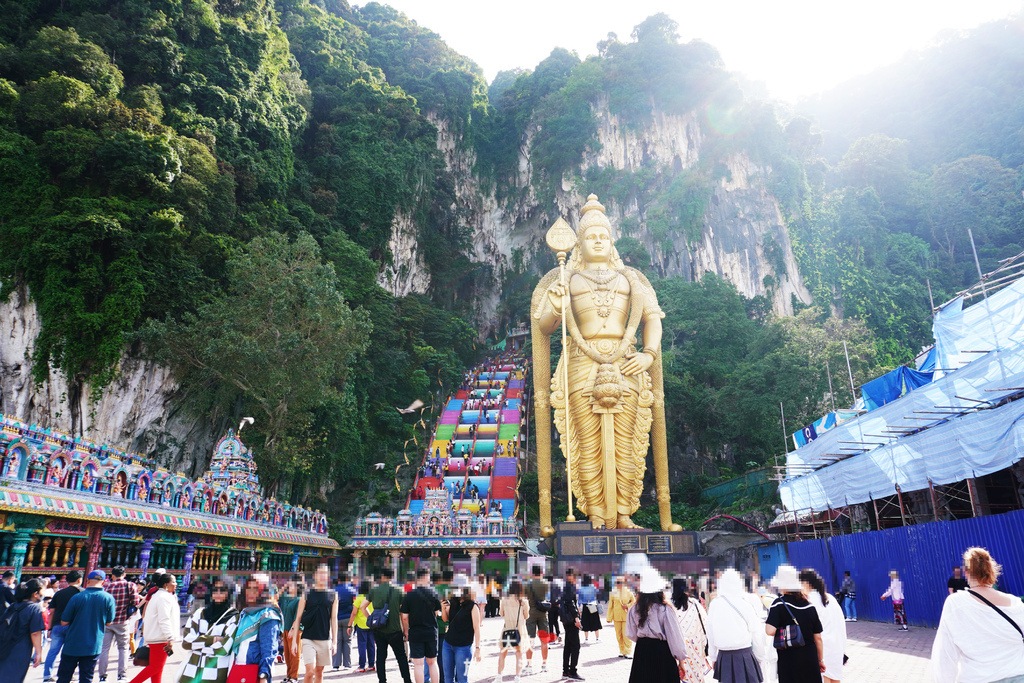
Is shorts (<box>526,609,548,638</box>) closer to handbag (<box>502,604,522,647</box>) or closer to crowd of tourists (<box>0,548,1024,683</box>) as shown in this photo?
crowd of tourists (<box>0,548,1024,683</box>)

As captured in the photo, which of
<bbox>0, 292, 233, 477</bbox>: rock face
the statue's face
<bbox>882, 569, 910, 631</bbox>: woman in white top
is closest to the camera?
<bbox>882, 569, 910, 631</bbox>: woman in white top

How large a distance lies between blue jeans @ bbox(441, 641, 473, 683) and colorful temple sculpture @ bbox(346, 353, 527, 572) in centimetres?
330

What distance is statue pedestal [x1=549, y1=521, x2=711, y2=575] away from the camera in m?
9.52

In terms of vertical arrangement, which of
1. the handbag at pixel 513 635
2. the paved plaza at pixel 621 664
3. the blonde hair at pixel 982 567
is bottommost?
Result: the paved plaza at pixel 621 664

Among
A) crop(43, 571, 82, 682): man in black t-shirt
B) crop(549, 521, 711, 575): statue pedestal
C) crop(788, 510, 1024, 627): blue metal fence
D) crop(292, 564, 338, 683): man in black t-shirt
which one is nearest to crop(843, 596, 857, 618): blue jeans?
crop(788, 510, 1024, 627): blue metal fence

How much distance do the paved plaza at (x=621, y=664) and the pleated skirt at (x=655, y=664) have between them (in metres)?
2.07

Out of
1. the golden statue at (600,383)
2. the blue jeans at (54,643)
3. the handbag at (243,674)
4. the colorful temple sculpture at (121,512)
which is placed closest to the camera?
the handbag at (243,674)

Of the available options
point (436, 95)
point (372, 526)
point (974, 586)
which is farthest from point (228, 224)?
point (436, 95)

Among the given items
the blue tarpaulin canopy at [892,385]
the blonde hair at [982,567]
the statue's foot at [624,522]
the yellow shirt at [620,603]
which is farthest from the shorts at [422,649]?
the blue tarpaulin canopy at [892,385]

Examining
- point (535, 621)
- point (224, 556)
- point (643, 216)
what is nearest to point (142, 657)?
point (535, 621)

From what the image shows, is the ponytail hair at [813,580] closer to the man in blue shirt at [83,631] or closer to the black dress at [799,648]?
the black dress at [799,648]

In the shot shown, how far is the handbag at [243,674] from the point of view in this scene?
9.70 ft

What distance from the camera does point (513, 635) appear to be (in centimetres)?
526

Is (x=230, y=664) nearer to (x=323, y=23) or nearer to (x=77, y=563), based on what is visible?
(x=77, y=563)
